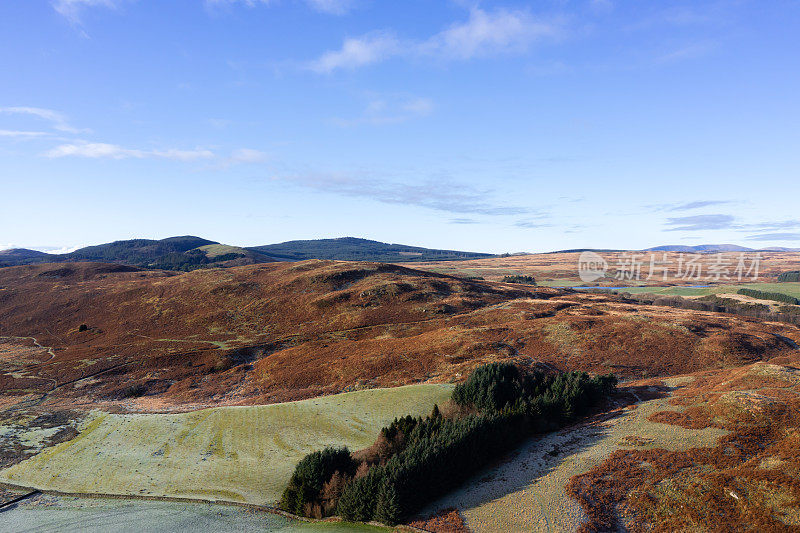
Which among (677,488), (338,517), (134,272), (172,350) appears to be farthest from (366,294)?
(134,272)

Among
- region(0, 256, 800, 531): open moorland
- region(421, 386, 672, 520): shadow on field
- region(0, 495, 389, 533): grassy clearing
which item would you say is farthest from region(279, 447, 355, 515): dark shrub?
region(421, 386, 672, 520): shadow on field

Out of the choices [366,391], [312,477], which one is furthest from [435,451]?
[366,391]

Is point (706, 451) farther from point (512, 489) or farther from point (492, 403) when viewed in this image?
point (492, 403)

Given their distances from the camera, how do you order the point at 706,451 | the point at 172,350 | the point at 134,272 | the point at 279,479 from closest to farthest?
the point at 706,451, the point at 279,479, the point at 172,350, the point at 134,272

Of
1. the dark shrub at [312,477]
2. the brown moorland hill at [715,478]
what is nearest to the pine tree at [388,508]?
the dark shrub at [312,477]

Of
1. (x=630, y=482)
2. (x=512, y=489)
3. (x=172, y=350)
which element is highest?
(x=630, y=482)

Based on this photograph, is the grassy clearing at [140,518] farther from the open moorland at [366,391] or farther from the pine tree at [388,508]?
the open moorland at [366,391]
